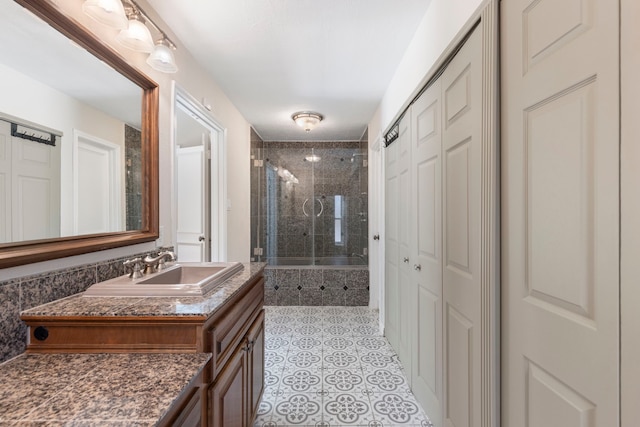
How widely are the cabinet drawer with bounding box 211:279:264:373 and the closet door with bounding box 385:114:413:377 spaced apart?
110 centimetres

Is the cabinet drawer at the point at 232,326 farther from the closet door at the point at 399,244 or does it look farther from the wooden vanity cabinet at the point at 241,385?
the closet door at the point at 399,244

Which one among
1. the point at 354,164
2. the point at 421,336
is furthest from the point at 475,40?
the point at 354,164

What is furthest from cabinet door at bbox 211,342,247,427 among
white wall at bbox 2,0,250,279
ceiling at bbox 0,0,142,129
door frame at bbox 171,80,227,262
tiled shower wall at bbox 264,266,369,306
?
tiled shower wall at bbox 264,266,369,306

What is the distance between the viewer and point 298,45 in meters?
1.93

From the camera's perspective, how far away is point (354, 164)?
14.2ft

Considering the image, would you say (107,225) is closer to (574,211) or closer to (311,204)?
(574,211)

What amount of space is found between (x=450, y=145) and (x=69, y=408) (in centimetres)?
155

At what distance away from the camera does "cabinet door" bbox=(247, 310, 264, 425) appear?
140 centimetres

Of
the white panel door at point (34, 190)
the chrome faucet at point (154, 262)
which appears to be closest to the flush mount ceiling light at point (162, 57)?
the white panel door at point (34, 190)

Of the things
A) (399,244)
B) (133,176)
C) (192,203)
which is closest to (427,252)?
(399,244)

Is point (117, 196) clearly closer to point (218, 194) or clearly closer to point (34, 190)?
point (34, 190)

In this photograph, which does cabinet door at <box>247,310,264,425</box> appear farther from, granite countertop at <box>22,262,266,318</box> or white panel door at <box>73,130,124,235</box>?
white panel door at <box>73,130,124,235</box>

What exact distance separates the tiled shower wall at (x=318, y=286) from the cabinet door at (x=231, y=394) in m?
2.44

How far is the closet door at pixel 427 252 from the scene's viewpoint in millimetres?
1523
